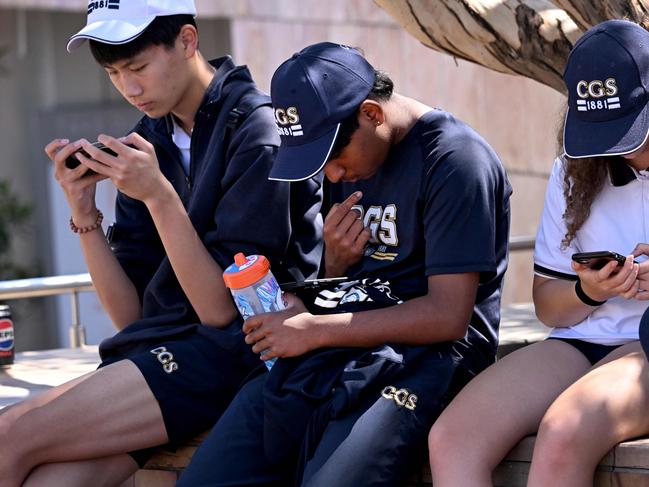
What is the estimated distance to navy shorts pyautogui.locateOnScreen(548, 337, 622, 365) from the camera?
11.4 feet

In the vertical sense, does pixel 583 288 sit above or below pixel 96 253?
above

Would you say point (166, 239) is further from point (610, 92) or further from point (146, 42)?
point (610, 92)

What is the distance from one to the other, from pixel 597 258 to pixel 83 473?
159 centimetres

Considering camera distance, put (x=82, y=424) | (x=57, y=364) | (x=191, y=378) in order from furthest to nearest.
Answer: (x=57, y=364), (x=191, y=378), (x=82, y=424)

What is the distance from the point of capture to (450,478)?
3129 mm

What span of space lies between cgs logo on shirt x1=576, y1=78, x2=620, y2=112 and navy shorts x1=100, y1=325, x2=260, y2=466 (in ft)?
4.00

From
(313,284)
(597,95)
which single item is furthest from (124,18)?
(597,95)

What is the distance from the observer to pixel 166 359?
12.5 feet

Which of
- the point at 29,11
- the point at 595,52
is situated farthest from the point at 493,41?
the point at 29,11

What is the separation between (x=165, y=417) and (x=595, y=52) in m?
1.58

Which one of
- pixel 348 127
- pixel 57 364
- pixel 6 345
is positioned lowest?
pixel 57 364

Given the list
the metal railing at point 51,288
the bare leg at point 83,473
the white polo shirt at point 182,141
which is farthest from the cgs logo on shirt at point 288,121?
the metal railing at point 51,288

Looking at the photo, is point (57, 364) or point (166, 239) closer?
point (166, 239)

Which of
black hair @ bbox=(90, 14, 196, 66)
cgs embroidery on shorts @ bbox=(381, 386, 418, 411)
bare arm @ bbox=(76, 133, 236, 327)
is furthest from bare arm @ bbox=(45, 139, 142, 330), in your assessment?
cgs embroidery on shorts @ bbox=(381, 386, 418, 411)
